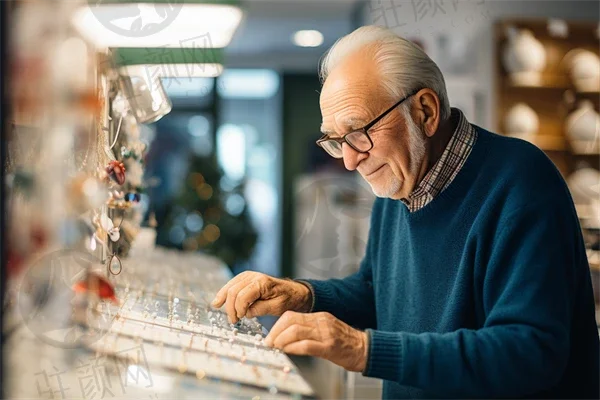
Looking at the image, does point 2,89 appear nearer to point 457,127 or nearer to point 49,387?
point 49,387

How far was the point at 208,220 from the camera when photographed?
6340 mm

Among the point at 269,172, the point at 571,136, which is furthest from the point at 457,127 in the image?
the point at 269,172

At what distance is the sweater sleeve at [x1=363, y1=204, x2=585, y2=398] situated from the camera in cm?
99

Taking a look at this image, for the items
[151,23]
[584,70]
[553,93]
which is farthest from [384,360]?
[553,93]

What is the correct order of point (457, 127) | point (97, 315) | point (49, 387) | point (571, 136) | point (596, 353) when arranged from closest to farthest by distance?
point (49, 387), point (97, 315), point (596, 353), point (457, 127), point (571, 136)

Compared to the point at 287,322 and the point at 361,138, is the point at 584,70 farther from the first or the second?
the point at 287,322

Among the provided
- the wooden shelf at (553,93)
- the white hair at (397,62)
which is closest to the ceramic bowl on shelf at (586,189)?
the wooden shelf at (553,93)

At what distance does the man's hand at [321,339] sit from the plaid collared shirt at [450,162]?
41 cm

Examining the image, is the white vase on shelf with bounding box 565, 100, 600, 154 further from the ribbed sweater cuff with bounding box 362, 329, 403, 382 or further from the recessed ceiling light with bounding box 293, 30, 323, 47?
the ribbed sweater cuff with bounding box 362, 329, 403, 382

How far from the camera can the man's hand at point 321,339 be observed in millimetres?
974

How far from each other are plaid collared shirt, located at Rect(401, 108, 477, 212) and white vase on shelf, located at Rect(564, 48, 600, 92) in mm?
3516

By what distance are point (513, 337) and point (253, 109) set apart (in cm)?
740

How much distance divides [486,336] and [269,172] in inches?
287

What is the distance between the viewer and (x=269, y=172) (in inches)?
325
